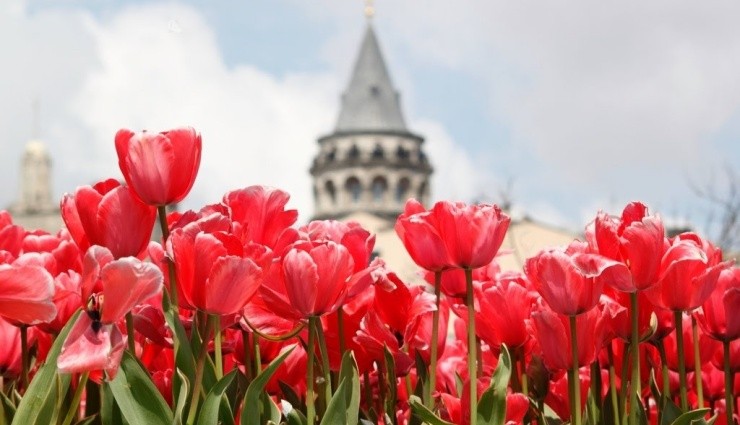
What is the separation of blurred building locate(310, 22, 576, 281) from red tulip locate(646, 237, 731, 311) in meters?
61.0

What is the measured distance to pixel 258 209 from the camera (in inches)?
56.7

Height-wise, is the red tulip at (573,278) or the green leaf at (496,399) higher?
the red tulip at (573,278)

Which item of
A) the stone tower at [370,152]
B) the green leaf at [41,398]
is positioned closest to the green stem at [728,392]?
the green leaf at [41,398]

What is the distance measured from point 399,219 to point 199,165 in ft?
0.85

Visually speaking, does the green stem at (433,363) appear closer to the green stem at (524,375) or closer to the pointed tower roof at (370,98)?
the green stem at (524,375)

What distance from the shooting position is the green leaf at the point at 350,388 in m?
1.33

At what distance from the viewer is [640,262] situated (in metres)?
1.43

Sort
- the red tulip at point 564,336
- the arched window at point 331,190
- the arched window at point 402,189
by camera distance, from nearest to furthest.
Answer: the red tulip at point 564,336 < the arched window at point 402,189 < the arched window at point 331,190

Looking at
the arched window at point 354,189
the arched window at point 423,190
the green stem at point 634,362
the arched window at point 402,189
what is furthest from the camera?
the arched window at point 423,190

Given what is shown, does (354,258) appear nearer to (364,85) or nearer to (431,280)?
(431,280)

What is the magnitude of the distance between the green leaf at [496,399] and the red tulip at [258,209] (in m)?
0.29

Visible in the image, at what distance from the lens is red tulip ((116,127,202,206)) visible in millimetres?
1360

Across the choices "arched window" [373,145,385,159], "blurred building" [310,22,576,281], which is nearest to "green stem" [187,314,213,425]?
"blurred building" [310,22,576,281]

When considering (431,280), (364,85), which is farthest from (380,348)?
(364,85)
